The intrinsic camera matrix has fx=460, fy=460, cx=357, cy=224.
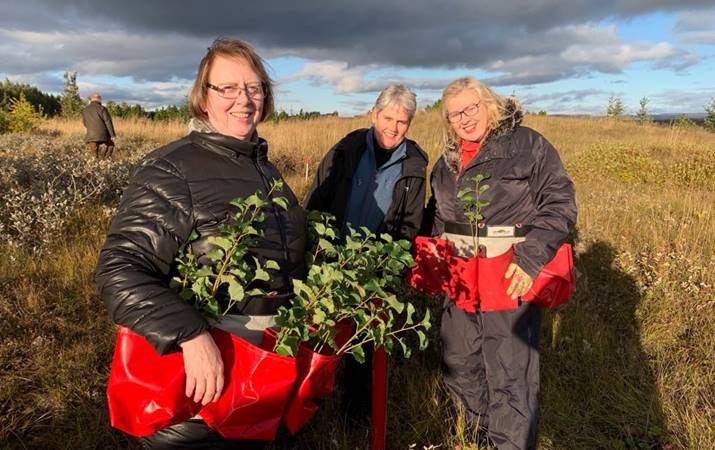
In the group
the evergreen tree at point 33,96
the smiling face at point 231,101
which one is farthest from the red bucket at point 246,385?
the evergreen tree at point 33,96

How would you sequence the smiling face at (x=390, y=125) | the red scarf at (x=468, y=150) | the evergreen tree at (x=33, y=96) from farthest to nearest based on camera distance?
the evergreen tree at (x=33, y=96)
the smiling face at (x=390, y=125)
the red scarf at (x=468, y=150)

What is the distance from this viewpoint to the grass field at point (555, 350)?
2.61 metres

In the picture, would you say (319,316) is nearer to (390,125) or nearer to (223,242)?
(223,242)

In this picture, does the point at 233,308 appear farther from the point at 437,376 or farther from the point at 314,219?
the point at 437,376

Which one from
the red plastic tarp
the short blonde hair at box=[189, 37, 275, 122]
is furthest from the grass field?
the short blonde hair at box=[189, 37, 275, 122]

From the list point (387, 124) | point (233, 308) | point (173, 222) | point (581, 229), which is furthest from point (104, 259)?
point (581, 229)

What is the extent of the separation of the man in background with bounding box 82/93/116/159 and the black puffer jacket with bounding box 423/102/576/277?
11092mm

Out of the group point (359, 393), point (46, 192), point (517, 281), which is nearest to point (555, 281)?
point (517, 281)

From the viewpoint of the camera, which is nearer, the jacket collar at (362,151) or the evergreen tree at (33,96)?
the jacket collar at (362,151)

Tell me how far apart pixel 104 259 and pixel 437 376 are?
2.40 meters

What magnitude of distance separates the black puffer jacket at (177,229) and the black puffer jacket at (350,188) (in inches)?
41.5

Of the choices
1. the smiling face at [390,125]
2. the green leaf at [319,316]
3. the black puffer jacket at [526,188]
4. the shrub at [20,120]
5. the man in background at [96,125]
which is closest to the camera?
the green leaf at [319,316]

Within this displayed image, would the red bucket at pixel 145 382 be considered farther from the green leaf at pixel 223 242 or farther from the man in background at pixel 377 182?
the man in background at pixel 377 182

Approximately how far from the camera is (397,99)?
9.05 ft
